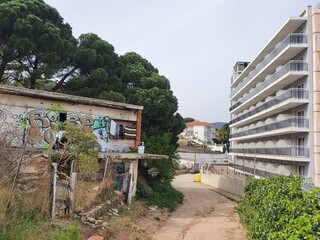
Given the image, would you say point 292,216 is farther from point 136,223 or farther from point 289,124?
point 289,124

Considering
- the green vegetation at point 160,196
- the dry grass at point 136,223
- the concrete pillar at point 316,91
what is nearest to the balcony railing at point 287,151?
the concrete pillar at point 316,91

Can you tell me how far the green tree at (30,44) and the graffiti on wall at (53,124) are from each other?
25.6ft

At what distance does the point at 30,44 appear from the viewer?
2336cm

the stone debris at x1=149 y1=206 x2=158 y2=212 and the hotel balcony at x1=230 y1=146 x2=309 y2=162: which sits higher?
the hotel balcony at x1=230 y1=146 x2=309 y2=162

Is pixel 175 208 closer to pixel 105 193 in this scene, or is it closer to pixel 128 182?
pixel 128 182

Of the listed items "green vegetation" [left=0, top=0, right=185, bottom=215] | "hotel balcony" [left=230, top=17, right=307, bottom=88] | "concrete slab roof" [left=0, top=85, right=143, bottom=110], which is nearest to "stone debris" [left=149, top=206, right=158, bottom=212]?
"green vegetation" [left=0, top=0, right=185, bottom=215]

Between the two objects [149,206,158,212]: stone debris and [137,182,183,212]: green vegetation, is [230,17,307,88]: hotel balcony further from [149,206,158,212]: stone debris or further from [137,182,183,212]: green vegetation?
[149,206,158,212]: stone debris

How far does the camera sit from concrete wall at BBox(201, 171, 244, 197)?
3331 centimetres

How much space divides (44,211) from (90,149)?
4831 mm

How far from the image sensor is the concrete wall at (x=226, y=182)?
33.3 m

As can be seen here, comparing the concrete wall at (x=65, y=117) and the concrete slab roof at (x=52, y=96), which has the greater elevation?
the concrete slab roof at (x=52, y=96)

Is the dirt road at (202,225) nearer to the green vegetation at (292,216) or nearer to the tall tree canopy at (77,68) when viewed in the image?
the tall tree canopy at (77,68)

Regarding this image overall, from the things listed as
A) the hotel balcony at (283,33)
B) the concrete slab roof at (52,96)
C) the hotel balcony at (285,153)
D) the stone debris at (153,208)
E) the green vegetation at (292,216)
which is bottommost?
the stone debris at (153,208)

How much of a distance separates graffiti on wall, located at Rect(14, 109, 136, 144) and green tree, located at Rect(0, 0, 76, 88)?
779cm
